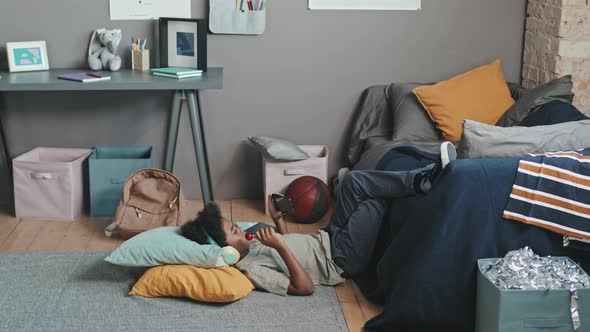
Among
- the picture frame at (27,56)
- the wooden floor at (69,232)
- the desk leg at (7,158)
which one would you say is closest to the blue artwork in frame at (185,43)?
the picture frame at (27,56)

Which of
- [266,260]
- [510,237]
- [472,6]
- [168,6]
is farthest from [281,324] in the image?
[472,6]

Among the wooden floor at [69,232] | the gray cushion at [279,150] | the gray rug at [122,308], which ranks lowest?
the gray rug at [122,308]

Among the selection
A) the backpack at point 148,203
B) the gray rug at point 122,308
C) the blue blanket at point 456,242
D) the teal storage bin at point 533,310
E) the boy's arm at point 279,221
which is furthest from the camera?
the backpack at point 148,203

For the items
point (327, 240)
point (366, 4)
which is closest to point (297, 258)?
point (327, 240)

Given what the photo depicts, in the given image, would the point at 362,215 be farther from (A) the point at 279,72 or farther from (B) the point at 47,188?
(B) the point at 47,188

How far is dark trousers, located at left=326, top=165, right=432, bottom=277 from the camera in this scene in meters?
3.37

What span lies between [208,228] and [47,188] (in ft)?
4.16

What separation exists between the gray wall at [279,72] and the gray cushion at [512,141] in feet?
5.30

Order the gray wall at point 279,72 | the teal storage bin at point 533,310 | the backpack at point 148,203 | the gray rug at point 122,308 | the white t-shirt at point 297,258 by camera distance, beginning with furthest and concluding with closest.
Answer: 1. the gray wall at point 279,72
2. the backpack at point 148,203
3. the white t-shirt at point 297,258
4. the gray rug at point 122,308
5. the teal storage bin at point 533,310

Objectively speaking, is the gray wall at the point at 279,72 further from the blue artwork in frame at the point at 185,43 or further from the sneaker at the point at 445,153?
the sneaker at the point at 445,153

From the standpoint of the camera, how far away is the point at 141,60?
168 inches

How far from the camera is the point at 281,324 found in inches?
120

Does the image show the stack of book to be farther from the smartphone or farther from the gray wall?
the smartphone

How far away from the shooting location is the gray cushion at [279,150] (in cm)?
424
